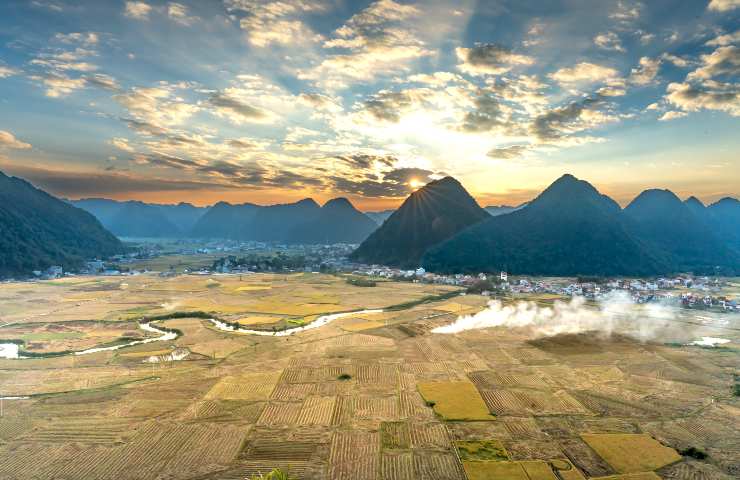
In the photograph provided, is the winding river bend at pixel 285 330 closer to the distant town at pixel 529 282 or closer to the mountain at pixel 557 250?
the distant town at pixel 529 282

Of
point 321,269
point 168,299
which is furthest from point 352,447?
point 321,269

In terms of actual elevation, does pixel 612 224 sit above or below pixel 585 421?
above

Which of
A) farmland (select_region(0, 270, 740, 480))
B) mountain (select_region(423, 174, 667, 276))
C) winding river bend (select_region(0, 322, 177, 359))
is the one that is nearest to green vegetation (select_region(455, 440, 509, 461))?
farmland (select_region(0, 270, 740, 480))

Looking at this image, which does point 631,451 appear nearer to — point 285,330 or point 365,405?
point 365,405

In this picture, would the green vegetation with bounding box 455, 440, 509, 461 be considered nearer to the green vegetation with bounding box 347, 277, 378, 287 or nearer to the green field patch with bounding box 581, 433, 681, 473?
the green field patch with bounding box 581, 433, 681, 473

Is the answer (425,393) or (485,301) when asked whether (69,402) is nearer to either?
(425,393)

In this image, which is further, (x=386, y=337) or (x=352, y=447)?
(x=386, y=337)
